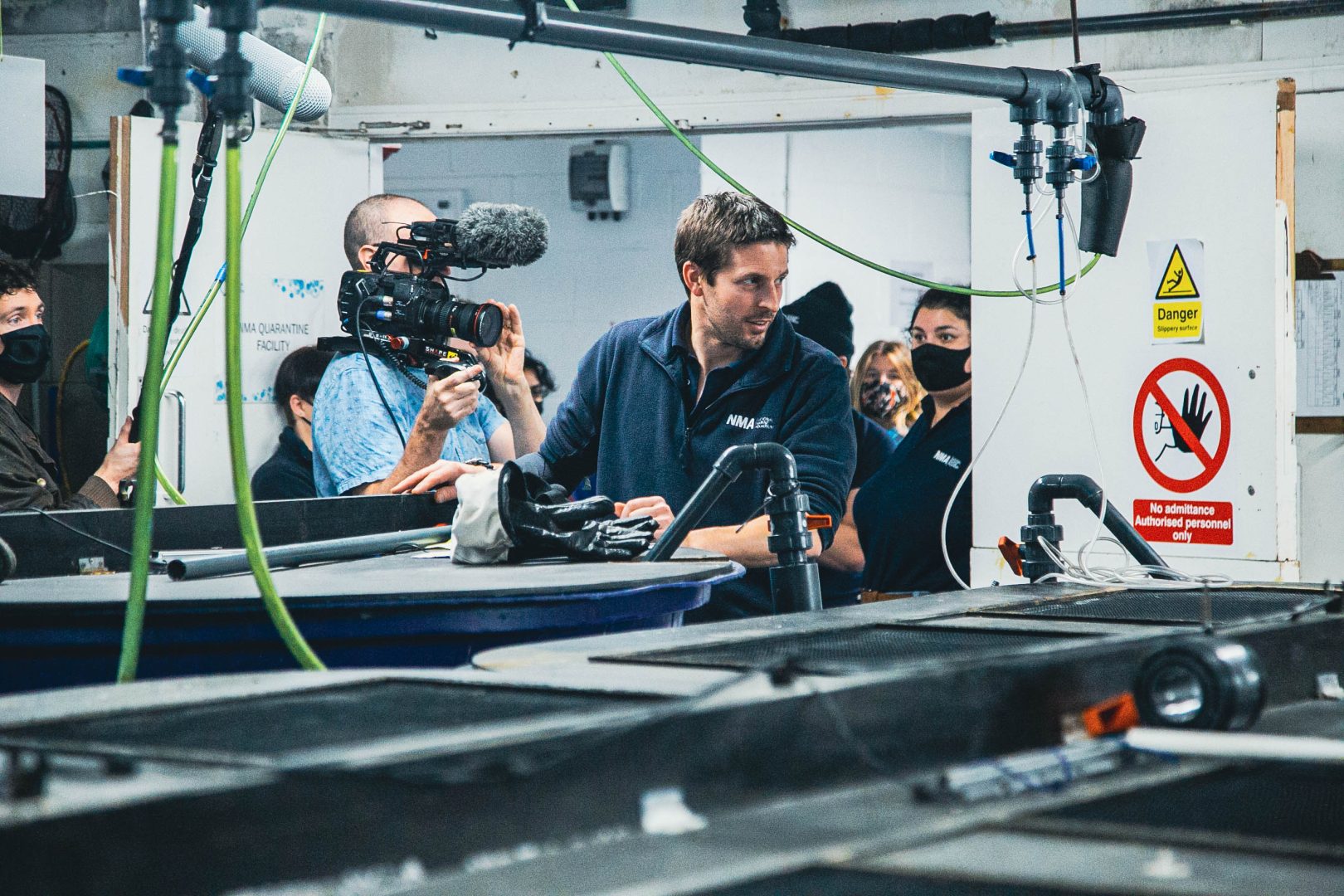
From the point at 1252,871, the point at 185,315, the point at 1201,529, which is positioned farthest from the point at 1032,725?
the point at 185,315

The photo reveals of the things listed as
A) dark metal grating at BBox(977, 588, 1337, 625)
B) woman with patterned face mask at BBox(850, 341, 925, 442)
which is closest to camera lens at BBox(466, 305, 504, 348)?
dark metal grating at BBox(977, 588, 1337, 625)

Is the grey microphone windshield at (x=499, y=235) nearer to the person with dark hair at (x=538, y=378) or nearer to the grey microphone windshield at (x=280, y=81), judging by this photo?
the grey microphone windshield at (x=280, y=81)

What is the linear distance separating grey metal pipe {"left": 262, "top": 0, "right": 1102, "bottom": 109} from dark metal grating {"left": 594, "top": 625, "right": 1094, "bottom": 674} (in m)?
0.56

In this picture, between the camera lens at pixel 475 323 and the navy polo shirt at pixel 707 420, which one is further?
the camera lens at pixel 475 323

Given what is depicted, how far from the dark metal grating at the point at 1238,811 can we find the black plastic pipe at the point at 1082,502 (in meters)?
0.92

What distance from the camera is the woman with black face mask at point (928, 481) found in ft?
11.8

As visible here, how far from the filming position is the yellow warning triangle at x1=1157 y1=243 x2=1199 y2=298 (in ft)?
11.8

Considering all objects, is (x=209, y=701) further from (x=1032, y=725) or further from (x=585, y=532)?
(x=585, y=532)

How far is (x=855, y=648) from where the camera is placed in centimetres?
128

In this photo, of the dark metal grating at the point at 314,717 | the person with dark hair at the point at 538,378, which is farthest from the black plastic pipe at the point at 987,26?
the dark metal grating at the point at 314,717

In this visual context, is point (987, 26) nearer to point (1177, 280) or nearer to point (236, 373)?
point (1177, 280)

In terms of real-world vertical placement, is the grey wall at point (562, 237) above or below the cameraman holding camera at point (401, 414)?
above

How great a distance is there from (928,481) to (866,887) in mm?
2960

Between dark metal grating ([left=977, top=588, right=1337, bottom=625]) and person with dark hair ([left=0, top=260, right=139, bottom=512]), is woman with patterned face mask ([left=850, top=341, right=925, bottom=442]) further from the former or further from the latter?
dark metal grating ([left=977, top=588, right=1337, bottom=625])
